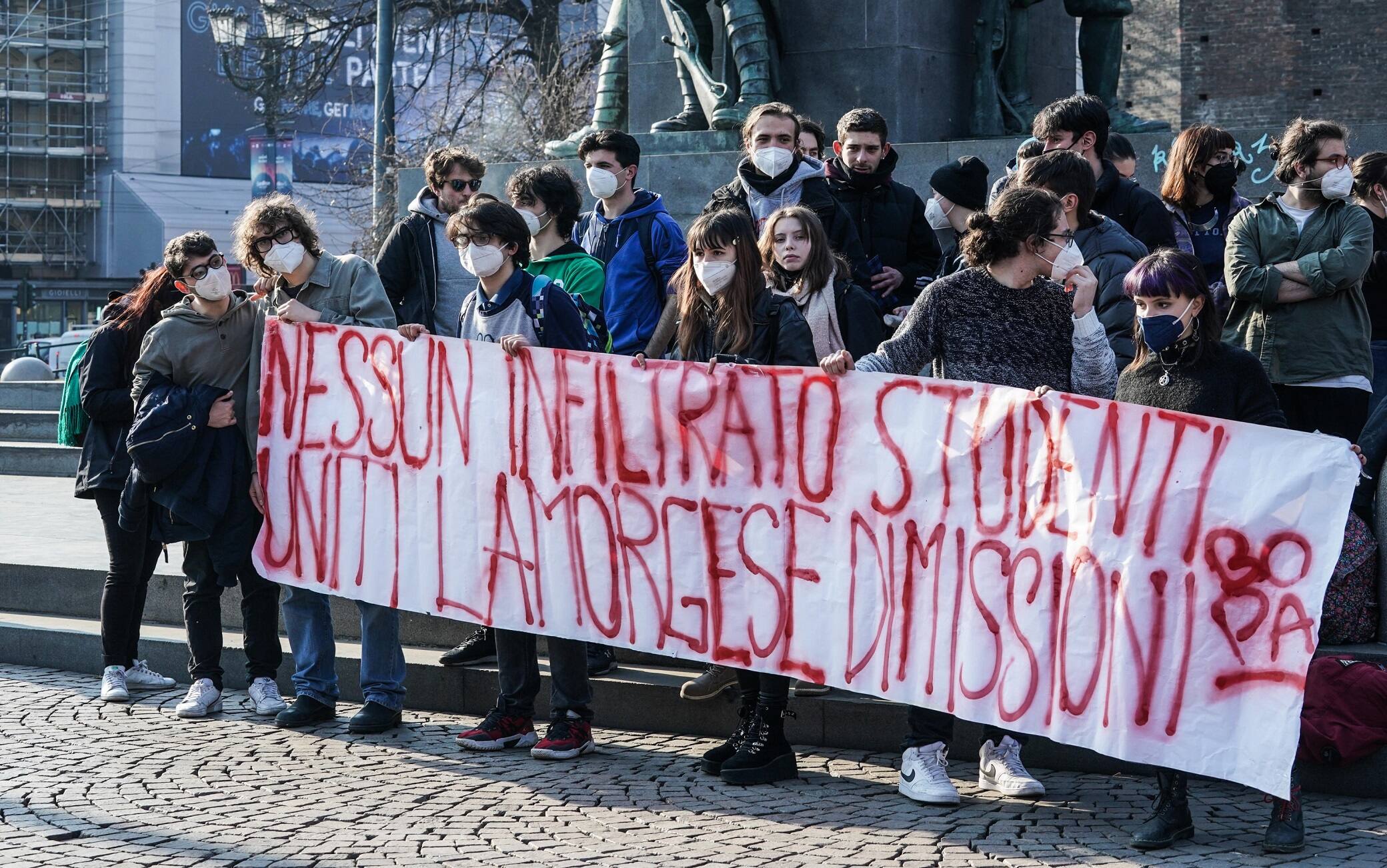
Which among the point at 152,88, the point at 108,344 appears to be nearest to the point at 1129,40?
the point at 108,344

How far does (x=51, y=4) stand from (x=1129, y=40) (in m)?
38.4

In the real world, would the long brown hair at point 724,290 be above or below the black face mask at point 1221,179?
below

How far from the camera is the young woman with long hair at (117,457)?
22.2ft

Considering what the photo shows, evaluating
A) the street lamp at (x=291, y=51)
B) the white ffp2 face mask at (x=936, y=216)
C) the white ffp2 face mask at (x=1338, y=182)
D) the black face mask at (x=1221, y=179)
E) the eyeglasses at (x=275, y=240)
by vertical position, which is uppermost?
the street lamp at (x=291, y=51)

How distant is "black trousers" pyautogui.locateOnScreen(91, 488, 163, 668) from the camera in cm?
678

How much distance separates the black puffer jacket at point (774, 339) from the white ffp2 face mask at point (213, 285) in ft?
6.37

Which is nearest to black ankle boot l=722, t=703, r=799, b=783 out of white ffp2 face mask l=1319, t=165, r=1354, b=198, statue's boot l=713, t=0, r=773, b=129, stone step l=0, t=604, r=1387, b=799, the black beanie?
stone step l=0, t=604, r=1387, b=799

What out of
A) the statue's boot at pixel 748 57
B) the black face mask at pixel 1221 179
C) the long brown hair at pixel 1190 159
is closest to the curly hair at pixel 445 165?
the long brown hair at pixel 1190 159

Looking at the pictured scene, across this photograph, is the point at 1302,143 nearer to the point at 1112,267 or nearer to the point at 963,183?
the point at 1112,267

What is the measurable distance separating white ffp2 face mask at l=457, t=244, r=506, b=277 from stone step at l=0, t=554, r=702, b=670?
1.61m

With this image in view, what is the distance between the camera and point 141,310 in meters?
6.83

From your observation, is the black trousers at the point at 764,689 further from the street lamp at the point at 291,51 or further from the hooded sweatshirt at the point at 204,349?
the street lamp at the point at 291,51

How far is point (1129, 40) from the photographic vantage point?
1375 inches

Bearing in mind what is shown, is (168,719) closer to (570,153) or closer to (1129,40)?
(570,153)
